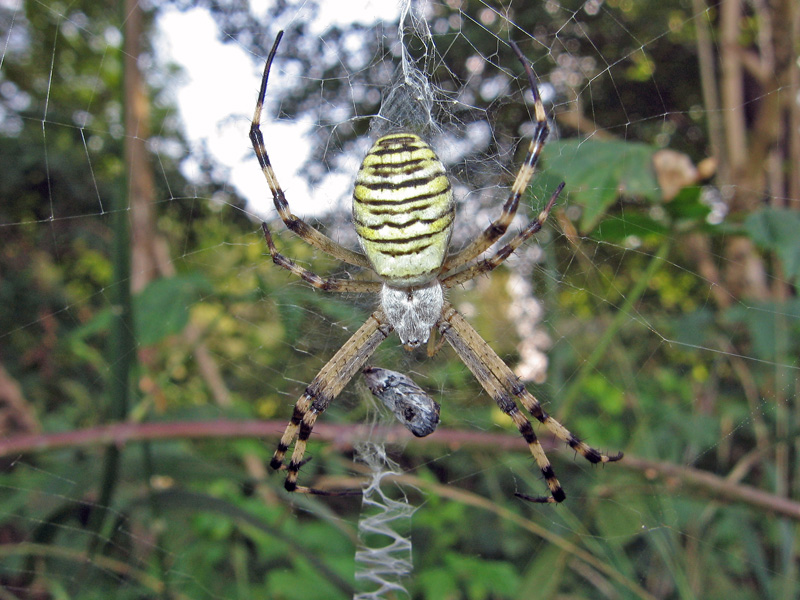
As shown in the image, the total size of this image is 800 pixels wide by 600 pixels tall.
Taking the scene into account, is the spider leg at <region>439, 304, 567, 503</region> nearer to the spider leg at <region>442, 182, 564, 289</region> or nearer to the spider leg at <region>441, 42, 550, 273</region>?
the spider leg at <region>442, 182, 564, 289</region>

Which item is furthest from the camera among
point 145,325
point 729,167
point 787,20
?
point 729,167

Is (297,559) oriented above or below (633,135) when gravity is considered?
below

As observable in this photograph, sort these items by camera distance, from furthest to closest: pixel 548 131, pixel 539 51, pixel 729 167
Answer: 1. pixel 729 167
2. pixel 539 51
3. pixel 548 131

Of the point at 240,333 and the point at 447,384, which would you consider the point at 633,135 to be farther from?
the point at 240,333

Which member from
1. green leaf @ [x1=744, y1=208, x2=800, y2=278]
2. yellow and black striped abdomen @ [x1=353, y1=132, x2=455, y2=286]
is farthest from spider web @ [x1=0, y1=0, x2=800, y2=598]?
yellow and black striped abdomen @ [x1=353, y1=132, x2=455, y2=286]

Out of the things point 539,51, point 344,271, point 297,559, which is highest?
point 539,51

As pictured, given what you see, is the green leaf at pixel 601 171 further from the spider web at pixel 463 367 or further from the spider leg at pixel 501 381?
the spider leg at pixel 501 381

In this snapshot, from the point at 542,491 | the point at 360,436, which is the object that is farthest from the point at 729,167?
the point at 360,436
